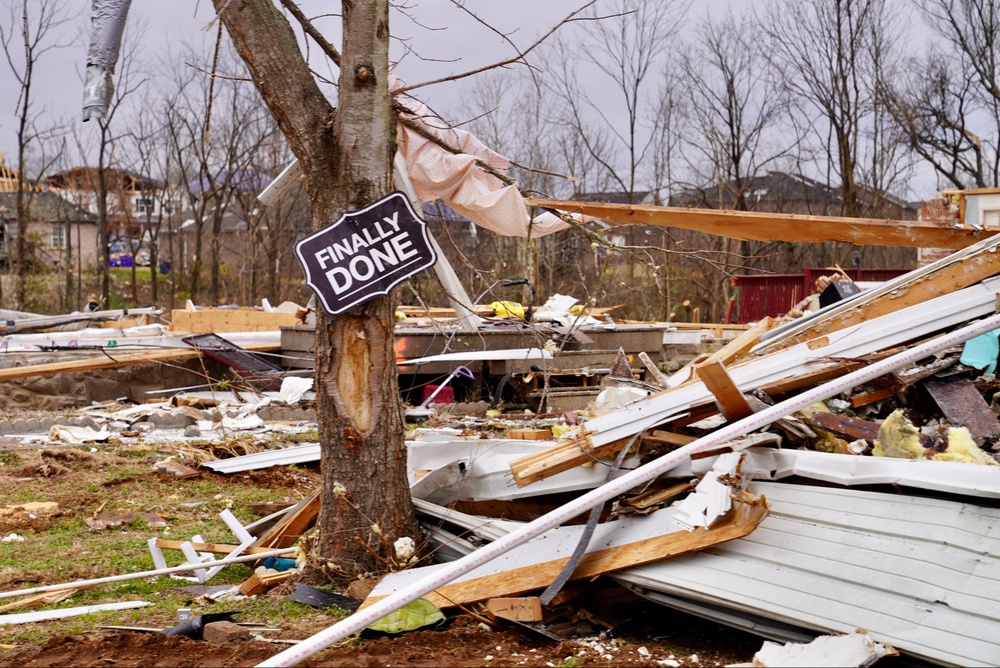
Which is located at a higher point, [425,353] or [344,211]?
[344,211]

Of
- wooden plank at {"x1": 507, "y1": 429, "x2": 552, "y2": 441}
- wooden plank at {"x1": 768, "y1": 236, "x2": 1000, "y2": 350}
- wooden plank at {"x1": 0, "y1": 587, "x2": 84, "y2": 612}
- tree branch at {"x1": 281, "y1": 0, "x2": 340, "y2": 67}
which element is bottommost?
wooden plank at {"x1": 0, "y1": 587, "x2": 84, "y2": 612}

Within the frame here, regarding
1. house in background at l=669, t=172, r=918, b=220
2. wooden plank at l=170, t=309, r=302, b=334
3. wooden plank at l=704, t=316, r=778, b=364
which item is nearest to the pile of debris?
wooden plank at l=704, t=316, r=778, b=364

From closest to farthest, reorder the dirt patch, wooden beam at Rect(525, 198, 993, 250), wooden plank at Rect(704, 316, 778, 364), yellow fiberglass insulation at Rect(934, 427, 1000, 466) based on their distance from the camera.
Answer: the dirt patch < yellow fiberglass insulation at Rect(934, 427, 1000, 466) < wooden beam at Rect(525, 198, 993, 250) < wooden plank at Rect(704, 316, 778, 364)

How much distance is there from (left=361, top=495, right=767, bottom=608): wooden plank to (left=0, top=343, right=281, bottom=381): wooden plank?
962cm

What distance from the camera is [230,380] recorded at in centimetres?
1345

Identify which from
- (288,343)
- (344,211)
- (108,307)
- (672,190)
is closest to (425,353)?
(288,343)

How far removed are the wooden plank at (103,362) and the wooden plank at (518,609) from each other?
388 inches

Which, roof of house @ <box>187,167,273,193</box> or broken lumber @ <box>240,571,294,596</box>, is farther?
roof of house @ <box>187,167,273,193</box>

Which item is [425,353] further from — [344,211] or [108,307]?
[108,307]

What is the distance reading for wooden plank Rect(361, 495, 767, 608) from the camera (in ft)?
13.5

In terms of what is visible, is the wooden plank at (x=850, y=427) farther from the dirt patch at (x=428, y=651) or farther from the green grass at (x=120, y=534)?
the green grass at (x=120, y=534)

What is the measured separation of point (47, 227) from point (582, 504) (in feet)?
122

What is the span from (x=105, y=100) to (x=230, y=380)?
8631 millimetres

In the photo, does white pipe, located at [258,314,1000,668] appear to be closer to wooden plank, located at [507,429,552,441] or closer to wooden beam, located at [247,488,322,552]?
wooden beam, located at [247,488,322,552]
